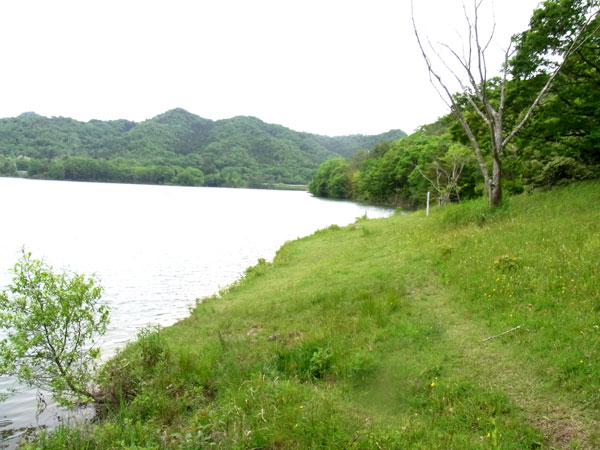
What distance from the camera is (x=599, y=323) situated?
574 cm

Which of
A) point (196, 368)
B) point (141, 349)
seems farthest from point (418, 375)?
point (141, 349)

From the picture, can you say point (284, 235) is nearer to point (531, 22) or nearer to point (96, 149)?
point (531, 22)

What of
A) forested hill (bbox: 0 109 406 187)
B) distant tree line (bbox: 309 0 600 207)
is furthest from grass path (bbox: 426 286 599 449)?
forested hill (bbox: 0 109 406 187)

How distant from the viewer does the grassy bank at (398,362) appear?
4570 mm

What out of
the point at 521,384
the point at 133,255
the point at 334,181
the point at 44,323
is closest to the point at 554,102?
the point at 521,384

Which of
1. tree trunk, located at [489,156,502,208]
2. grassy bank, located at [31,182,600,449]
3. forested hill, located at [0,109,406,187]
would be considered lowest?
grassy bank, located at [31,182,600,449]

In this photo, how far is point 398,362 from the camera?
620cm

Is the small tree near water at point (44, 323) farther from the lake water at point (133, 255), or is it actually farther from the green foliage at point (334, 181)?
the green foliage at point (334, 181)

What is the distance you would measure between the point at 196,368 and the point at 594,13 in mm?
16536

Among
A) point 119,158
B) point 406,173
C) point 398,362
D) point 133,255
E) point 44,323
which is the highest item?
point 119,158

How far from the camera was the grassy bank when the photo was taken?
4.57 m

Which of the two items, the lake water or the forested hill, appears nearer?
the lake water

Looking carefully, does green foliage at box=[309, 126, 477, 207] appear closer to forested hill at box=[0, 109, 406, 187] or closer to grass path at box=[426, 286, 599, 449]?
grass path at box=[426, 286, 599, 449]

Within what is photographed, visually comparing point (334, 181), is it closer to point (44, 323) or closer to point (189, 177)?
point (189, 177)
